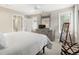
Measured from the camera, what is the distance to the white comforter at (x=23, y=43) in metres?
1.90

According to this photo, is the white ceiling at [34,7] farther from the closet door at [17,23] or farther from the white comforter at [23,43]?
the white comforter at [23,43]

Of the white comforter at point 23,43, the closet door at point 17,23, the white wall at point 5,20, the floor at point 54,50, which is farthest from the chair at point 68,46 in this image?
the white wall at point 5,20

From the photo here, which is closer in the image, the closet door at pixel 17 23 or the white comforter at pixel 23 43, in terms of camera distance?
the white comforter at pixel 23 43

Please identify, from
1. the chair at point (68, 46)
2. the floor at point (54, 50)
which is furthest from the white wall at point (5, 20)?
the chair at point (68, 46)

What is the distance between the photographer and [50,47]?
1.98 meters

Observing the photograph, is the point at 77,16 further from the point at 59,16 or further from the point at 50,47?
the point at 50,47

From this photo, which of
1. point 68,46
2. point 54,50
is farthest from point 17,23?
point 68,46

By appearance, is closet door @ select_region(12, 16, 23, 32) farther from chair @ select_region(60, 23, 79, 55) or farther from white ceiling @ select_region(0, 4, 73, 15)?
chair @ select_region(60, 23, 79, 55)

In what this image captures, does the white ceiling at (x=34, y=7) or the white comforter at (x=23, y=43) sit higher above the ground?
the white ceiling at (x=34, y=7)

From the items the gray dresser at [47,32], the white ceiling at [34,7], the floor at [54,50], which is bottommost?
the floor at [54,50]

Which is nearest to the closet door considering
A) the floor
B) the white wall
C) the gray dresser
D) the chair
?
the white wall
